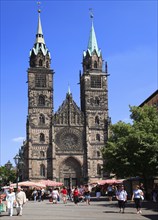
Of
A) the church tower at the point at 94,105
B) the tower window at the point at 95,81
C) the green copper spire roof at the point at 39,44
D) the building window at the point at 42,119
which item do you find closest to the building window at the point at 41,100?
the building window at the point at 42,119

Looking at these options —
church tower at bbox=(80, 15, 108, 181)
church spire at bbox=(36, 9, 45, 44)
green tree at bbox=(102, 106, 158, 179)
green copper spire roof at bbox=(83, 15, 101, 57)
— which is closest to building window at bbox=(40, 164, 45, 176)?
church tower at bbox=(80, 15, 108, 181)

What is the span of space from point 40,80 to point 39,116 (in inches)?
321

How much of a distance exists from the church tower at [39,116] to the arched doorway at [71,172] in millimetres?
3441

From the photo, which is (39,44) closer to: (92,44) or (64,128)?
(92,44)

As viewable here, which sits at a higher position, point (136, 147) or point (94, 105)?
point (94, 105)

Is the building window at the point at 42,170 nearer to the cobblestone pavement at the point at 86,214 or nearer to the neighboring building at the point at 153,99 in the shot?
the neighboring building at the point at 153,99

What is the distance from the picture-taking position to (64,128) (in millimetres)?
82625

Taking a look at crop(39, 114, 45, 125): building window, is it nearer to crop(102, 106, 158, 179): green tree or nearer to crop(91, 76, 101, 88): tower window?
crop(91, 76, 101, 88): tower window

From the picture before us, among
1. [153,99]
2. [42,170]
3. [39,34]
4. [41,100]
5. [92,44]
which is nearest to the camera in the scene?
[153,99]

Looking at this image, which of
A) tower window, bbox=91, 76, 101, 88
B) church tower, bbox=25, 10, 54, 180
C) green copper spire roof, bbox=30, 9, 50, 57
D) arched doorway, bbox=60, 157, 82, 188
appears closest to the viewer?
church tower, bbox=25, 10, 54, 180

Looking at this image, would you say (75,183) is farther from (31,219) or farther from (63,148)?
(31,219)

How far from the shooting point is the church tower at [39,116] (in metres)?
79.1

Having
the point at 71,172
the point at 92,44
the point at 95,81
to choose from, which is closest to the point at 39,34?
the point at 92,44

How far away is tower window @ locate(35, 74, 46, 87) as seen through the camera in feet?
277
